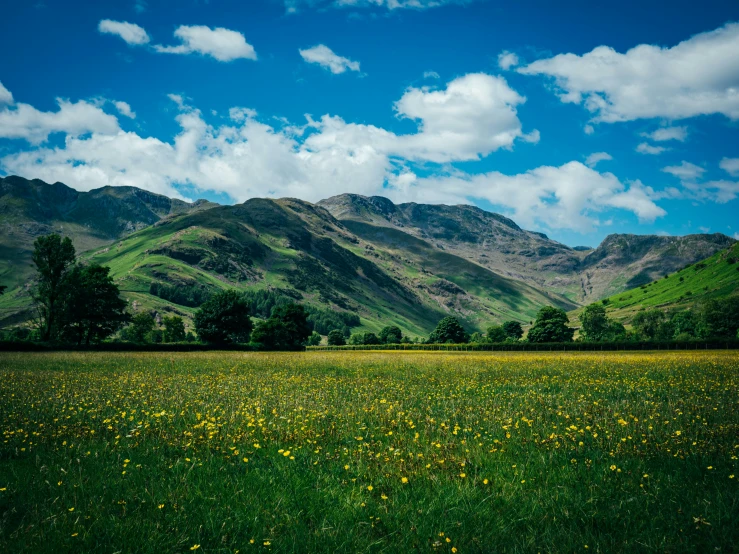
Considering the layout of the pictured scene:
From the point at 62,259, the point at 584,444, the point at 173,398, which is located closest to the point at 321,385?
the point at 173,398

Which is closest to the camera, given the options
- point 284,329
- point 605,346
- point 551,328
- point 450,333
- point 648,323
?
point 605,346

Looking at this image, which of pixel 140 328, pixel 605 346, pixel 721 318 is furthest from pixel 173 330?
pixel 721 318

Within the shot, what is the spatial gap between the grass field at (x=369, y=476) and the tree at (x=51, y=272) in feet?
222

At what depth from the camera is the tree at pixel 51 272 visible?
7038cm

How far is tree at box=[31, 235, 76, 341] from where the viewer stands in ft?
231

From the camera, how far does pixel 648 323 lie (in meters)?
181

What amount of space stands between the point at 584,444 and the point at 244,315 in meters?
106

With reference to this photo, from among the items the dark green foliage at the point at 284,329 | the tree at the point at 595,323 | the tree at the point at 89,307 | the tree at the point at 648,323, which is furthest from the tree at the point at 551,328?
the tree at the point at 89,307

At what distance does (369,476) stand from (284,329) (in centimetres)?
11843

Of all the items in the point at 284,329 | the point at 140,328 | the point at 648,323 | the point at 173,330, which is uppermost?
the point at 648,323

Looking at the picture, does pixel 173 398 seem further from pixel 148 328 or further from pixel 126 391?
pixel 148 328

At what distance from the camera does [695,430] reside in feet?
36.8

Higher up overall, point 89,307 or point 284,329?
point 89,307

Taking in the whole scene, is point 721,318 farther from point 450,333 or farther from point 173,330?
point 173,330
